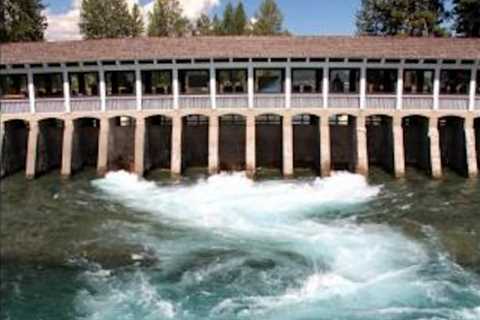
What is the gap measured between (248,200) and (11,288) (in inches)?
526

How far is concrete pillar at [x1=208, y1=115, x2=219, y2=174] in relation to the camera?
35438mm

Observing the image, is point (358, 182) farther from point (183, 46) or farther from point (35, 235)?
point (35, 235)

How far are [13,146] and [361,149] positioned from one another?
2059 centimetres

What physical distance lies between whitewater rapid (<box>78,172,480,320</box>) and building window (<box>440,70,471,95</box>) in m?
13.4

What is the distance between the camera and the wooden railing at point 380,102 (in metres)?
35.9

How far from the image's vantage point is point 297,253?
22969mm

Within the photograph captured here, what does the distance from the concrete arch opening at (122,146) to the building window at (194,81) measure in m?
4.19

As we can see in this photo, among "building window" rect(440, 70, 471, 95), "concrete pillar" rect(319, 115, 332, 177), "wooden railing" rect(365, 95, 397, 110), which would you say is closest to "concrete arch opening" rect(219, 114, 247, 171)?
"concrete pillar" rect(319, 115, 332, 177)

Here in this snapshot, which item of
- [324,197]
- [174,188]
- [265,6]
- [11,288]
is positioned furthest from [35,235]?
[265,6]

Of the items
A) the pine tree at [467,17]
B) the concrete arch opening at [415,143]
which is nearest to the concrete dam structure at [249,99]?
the concrete arch opening at [415,143]

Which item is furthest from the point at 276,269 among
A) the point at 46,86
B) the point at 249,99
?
the point at 46,86

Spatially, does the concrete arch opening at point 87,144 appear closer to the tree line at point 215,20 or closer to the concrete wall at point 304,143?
the concrete wall at point 304,143

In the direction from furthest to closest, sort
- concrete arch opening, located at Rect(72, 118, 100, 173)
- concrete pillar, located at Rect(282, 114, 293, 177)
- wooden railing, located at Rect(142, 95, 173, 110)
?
concrete arch opening, located at Rect(72, 118, 100, 173), wooden railing, located at Rect(142, 95, 173, 110), concrete pillar, located at Rect(282, 114, 293, 177)

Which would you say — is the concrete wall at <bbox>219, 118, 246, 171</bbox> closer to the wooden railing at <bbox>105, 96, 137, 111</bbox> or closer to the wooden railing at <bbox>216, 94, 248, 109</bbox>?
the wooden railing at <bbox>216, 94, 248, 109</bbox>
